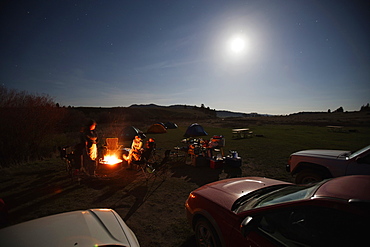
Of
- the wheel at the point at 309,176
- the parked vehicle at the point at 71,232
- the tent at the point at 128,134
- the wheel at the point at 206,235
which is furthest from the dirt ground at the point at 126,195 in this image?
the tent at the point at 128,134

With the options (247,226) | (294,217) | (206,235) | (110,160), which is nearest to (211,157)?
(110,160)

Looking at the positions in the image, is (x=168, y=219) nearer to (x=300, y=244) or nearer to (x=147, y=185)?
(x=147, y=185)

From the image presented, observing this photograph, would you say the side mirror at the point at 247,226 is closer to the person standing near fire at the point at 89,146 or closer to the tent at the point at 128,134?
the person standing near fire at the point at 89,146

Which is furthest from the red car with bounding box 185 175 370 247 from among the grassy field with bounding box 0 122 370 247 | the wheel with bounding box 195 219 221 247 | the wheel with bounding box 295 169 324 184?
the wheel with bounding box 295 169 324 184

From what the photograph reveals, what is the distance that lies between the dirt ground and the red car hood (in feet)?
4.01

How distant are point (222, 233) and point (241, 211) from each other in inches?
15.7

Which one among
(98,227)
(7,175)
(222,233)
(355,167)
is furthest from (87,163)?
(355,167)

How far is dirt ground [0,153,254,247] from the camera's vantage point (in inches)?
146

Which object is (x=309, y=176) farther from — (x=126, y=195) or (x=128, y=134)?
(x=128, y=134)

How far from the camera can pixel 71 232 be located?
6.30ft

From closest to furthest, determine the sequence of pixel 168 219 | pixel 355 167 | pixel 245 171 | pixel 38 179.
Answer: pixel 355 167, pixel 168 219, pixel 38 179, pixel 245 171

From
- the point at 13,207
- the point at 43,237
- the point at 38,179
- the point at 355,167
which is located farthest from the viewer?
the point at 38,179

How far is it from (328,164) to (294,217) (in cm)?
312

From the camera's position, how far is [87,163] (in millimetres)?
6152
